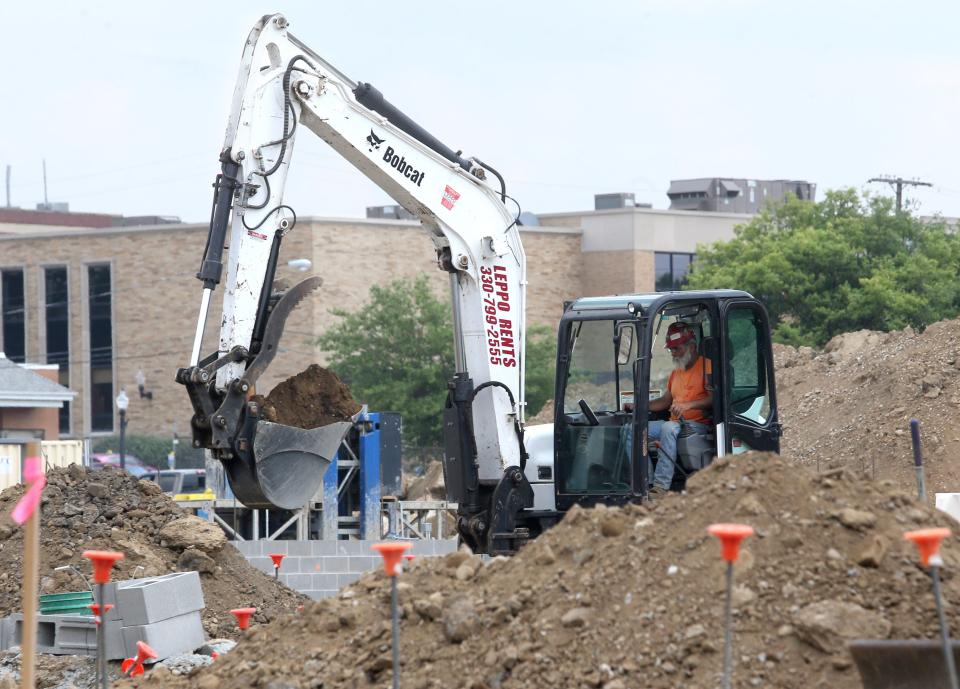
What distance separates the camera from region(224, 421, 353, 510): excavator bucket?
38.0 feet

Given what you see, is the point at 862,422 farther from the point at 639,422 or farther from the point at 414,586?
the point at 414,586

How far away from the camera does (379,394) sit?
4966 centimetres

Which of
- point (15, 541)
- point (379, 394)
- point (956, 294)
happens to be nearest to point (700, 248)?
point (956, 294)

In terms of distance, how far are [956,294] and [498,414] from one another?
38.4 metres

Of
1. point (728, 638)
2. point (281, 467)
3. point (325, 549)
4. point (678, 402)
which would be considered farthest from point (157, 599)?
point (325, 549)

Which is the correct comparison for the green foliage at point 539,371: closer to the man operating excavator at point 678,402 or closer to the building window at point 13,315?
the building window at point 13,315

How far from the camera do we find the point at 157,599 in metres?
11.6

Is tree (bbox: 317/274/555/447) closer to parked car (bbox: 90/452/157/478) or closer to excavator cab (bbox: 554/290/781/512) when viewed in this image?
parked car (bbox: 90/452/157/478)

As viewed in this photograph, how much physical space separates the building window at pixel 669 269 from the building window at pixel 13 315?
27.8 meters

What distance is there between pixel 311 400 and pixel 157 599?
6.72 ft

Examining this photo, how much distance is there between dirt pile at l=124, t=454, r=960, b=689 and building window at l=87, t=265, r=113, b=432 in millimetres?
60037

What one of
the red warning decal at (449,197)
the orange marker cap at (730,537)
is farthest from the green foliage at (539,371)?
the orange marker cap at (730,537)

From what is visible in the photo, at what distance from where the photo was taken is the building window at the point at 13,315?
69.8 meters

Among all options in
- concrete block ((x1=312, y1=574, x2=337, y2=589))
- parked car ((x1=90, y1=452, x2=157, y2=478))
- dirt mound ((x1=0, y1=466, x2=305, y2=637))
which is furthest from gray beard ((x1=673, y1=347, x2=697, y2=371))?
parked car ((x1=90, y1=452, x2=157, y2=478))
